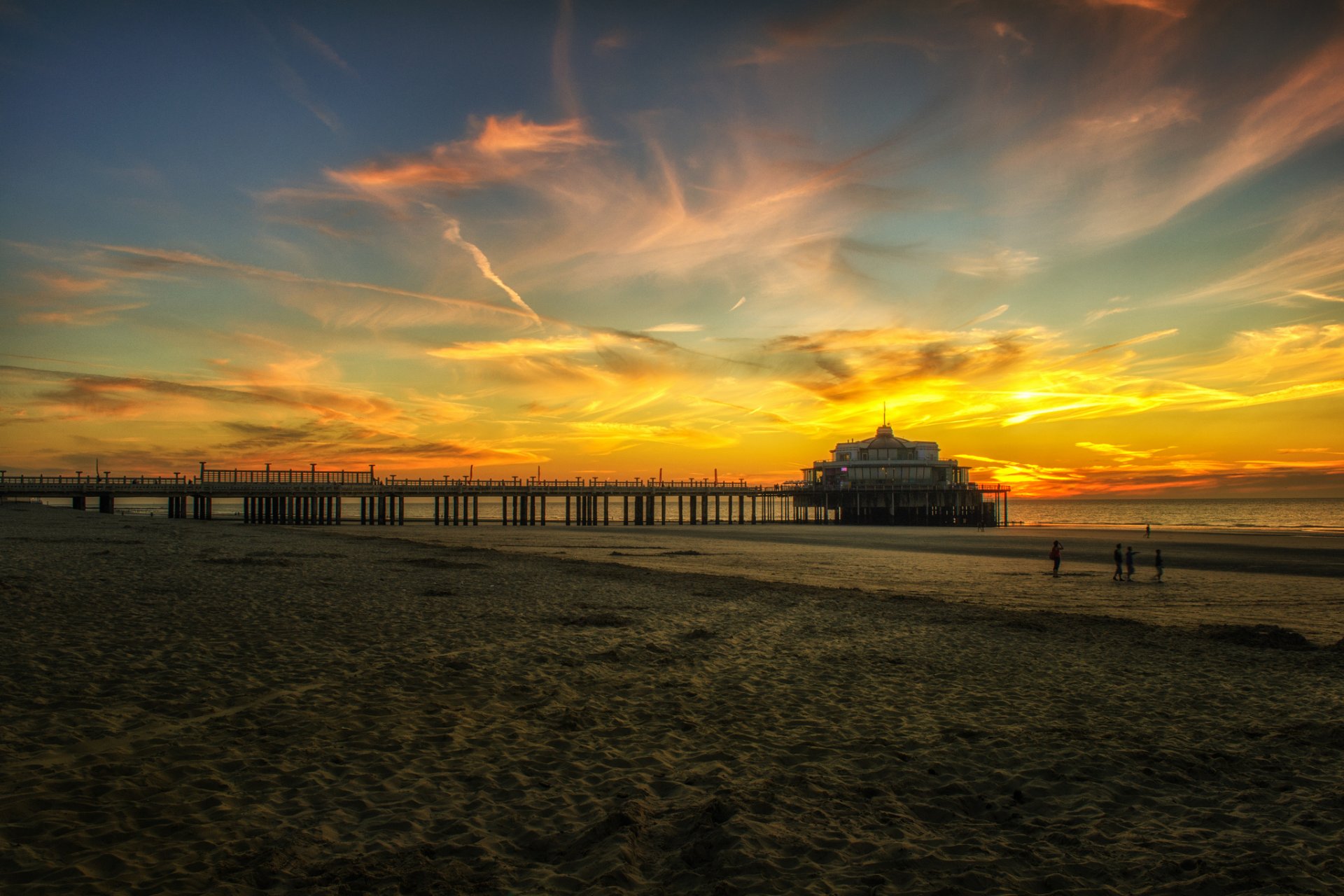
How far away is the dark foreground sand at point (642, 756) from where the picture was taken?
4.91 meters

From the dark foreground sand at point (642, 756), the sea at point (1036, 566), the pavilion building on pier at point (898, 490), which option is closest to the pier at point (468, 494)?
the pavilion building on pier at point (898, 490)

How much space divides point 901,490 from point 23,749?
80147 mm

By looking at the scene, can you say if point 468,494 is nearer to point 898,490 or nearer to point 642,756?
point 898,490

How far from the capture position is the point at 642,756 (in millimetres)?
7004

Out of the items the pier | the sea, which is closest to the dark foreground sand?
the sea

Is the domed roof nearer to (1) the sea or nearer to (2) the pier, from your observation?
(2) the pier

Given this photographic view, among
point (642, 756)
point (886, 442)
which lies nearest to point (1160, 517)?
point (886, 442)

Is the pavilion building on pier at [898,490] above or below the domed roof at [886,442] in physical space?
below

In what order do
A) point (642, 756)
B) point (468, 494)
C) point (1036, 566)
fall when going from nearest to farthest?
point (642, 756)
point (1036, 566)
point (468, 494)

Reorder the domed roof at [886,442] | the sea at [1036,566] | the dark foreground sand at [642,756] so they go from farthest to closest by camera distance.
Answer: the domed roof at [886,442] < the sea at [1036,566] < the dark foreground sand at [642,756]

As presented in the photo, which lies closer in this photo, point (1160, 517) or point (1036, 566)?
point (1036, 566)

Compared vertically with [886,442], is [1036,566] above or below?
below

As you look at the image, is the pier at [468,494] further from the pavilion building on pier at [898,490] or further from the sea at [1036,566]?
the sea at [1036,566]

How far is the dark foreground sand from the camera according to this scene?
4.91 meters
